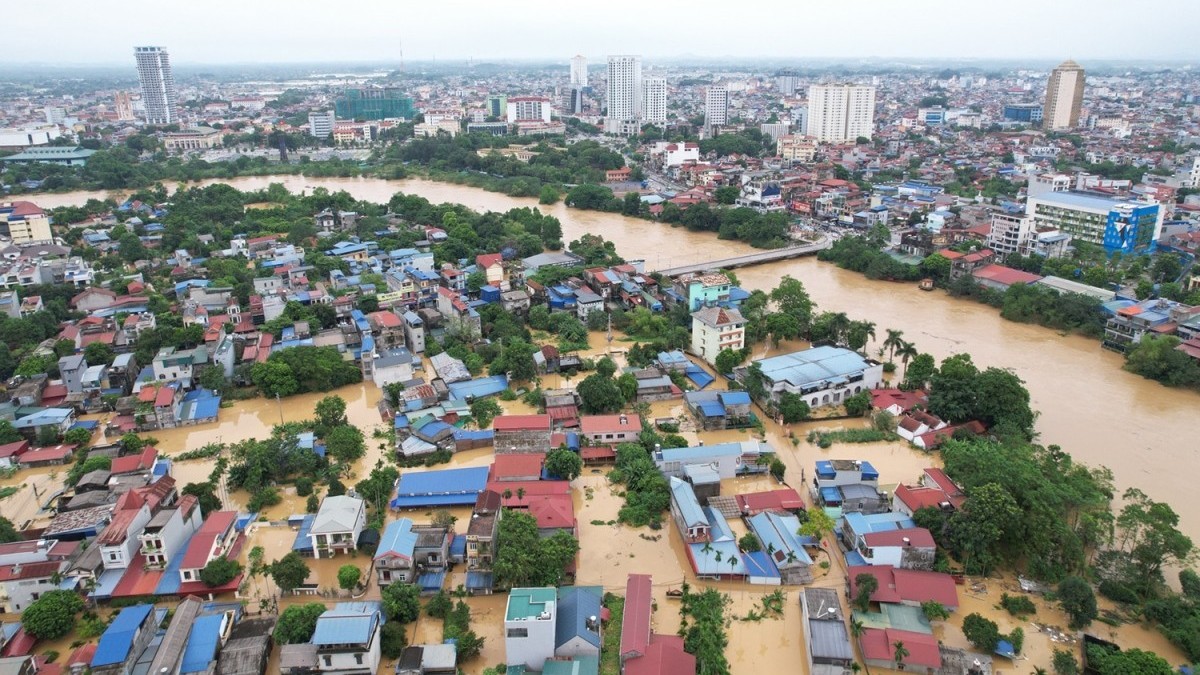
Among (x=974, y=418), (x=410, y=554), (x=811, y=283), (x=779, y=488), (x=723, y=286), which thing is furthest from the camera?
A: (x=811, y=283)

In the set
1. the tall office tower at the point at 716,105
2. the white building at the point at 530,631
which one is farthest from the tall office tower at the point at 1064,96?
the white building at the point at 530,631

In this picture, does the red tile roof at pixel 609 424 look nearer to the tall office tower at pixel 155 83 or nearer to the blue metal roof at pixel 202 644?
the blue metal roof at pixel 202 644

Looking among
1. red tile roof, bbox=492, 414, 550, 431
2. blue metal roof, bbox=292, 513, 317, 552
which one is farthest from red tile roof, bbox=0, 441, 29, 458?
red tile roof, bbox=492, 414, 550, 431

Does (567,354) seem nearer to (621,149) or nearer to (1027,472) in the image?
(1027,472)

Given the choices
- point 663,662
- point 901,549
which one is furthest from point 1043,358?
point 663,662

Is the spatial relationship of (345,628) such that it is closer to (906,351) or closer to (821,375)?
(821,375)

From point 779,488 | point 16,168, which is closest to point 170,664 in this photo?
point 779,488
